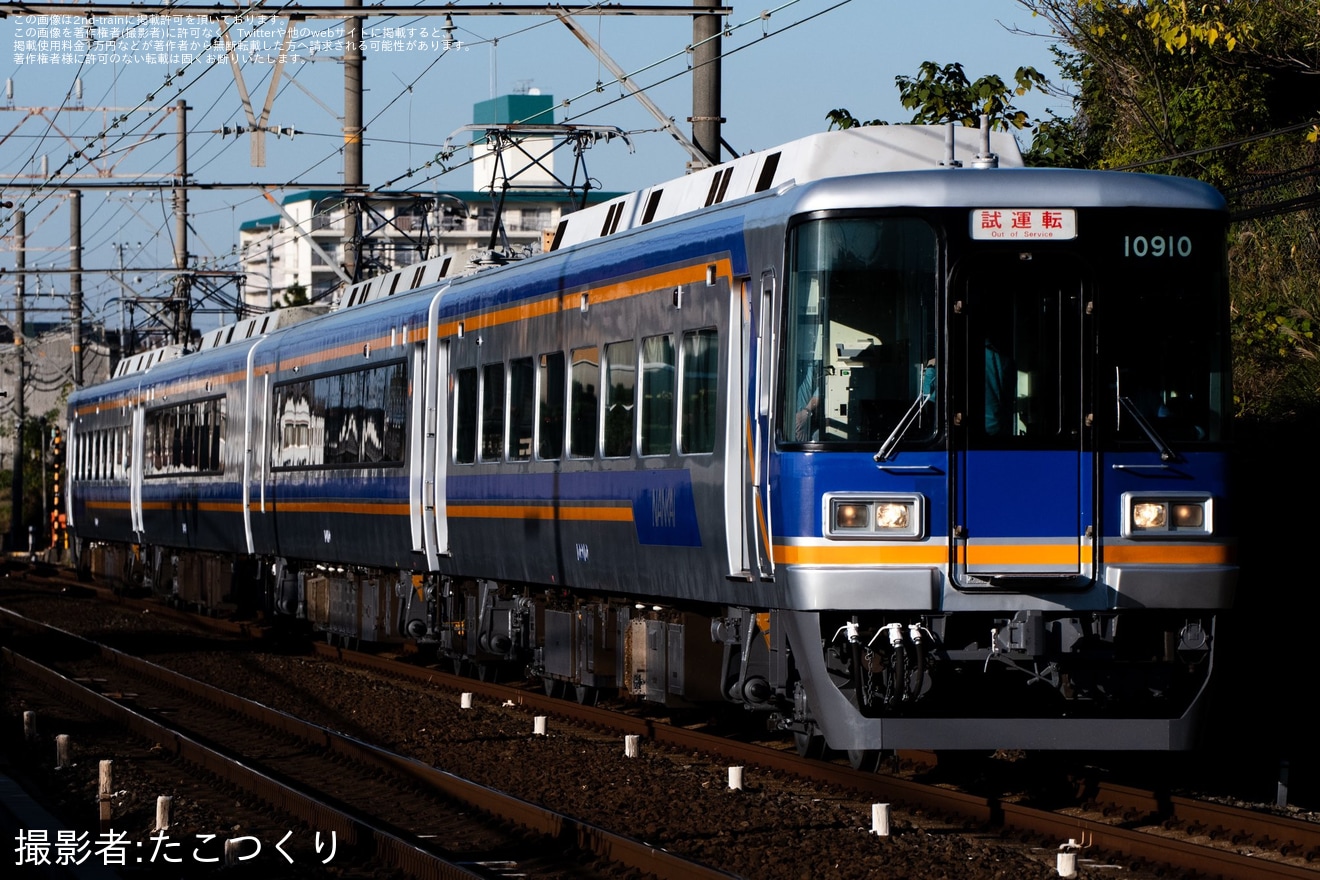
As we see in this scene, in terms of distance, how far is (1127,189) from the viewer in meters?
9.85

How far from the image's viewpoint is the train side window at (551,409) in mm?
13570

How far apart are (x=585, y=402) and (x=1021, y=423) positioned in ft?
13.3

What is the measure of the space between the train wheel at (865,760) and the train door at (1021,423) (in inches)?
69.3

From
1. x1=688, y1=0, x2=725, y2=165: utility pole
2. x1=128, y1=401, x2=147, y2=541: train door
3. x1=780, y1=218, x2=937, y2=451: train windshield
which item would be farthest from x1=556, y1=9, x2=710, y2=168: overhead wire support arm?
x1=128, y1=401, x2=147, y2=541: train door

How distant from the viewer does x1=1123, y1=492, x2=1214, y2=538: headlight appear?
31.7ft

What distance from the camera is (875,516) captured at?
31.2 ft

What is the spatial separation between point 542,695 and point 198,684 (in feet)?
10.8

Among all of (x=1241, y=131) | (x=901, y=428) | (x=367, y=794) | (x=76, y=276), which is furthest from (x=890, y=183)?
(x=76, y=276)

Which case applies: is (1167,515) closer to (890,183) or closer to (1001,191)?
(1001,191)

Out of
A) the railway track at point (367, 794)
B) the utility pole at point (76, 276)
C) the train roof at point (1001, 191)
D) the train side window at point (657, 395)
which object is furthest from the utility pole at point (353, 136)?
the utility pole at point (76, 276)

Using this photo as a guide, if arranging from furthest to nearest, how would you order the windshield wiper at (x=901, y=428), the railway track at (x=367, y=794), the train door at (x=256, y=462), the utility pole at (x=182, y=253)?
1. the utility pole at (x=182, y=253)
2. the train door at (x=256, y=462)
3. the windshield wiper at (x=901, y=428)
4. the railway track at (x=367, y=794)

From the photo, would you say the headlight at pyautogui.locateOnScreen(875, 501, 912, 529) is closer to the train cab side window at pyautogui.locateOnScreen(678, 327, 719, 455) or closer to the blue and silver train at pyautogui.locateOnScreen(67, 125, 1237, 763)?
the blue and silver train at pyautogui.locateOnScreen(67, 125, 1237, 763)

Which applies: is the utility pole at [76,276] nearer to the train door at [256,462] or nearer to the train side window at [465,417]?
the train door at [256,462]

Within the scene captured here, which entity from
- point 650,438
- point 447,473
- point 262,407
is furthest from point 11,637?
point 650,438
